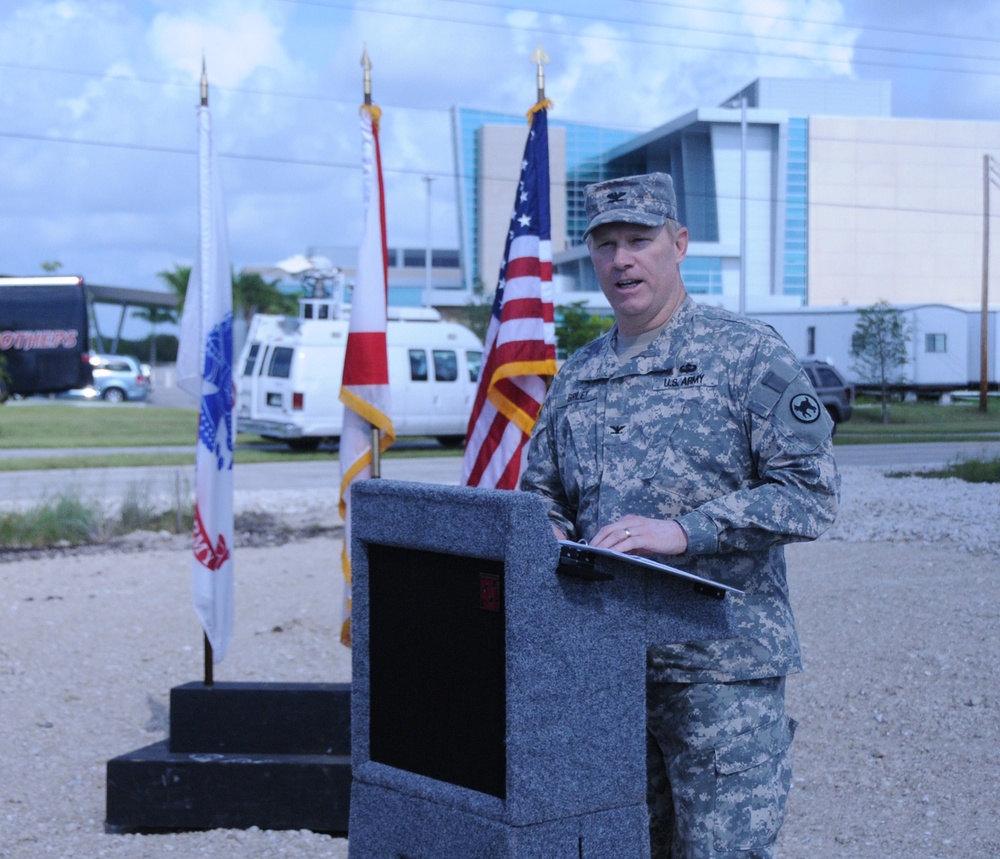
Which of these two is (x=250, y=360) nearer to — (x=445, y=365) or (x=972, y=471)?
(x=445, y=365)

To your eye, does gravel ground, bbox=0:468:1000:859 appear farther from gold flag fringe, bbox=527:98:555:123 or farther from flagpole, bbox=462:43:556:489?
gold flag fringe, bbox=527:98:555:123

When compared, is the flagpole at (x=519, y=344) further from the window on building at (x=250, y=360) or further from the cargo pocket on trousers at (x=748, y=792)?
the window on building at (x=250, y=360)

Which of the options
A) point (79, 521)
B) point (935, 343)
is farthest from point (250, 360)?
point (935, 343)

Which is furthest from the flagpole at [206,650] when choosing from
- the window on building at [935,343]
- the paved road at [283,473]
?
the window on building at [935,343]

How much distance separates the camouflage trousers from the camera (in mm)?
2541

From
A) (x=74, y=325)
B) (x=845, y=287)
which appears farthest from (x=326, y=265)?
(x=845, y=287)

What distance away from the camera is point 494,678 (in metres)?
2.26

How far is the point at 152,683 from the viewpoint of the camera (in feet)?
23.1

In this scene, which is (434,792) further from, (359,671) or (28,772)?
(28,772)

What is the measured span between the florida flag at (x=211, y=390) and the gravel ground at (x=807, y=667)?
3.16 ft

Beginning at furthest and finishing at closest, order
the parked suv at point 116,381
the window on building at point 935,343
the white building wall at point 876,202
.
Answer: the parked suv at point 116,381 → the white building wall at point 876,202 → the window on building at point 935,343

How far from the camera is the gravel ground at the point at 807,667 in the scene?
4691mm

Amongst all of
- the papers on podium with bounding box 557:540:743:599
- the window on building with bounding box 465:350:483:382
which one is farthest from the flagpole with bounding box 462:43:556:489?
the window on building with bounding box 465:350:483:382

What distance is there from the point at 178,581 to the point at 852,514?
18.5ft
